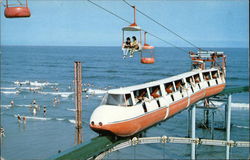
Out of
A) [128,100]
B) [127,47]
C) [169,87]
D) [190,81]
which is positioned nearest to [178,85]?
[169,87]

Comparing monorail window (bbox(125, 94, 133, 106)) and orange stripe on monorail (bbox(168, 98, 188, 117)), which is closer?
monorail window (bbox(125, 94, 133, 106))

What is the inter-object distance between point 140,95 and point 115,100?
2.29 meters

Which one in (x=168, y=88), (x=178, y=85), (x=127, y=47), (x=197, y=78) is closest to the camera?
(x=168, y=88)

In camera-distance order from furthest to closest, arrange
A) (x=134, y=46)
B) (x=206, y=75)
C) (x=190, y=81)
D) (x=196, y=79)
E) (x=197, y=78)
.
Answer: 1. (x=206, y=75)
2. (x=197, y=78)
3. (x=196, y=79)
4. (x=190, y=81)
5. (x=134, y=46)

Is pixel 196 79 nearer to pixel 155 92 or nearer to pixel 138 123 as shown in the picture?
pixel 155 92

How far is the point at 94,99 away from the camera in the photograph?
72.6 metres

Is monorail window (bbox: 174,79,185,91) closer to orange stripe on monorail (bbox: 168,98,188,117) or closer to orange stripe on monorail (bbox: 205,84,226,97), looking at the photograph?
orange stripe on monorail (bbox: 168,98,188,117)

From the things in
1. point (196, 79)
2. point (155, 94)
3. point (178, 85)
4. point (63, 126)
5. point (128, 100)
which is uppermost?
point (196, 79)

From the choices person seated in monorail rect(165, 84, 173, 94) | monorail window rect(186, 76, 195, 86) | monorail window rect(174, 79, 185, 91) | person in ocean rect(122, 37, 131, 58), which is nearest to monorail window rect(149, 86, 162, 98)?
person seated in monorail rect(165, 84, 173, 94)

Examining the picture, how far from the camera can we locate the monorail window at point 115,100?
1548 cm

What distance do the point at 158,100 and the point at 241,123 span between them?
36891mm

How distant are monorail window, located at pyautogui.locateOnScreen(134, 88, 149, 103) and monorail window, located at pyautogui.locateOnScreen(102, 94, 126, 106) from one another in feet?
4.68

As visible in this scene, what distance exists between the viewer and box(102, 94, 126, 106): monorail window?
1548 cm

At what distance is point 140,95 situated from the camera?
17.4m
